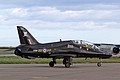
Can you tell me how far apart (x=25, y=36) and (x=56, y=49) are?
3.02m

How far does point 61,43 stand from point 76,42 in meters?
1.29

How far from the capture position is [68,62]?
1373 inches

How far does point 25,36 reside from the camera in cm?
3644

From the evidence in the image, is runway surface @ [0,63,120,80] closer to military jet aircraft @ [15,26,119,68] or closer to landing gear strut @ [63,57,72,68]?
landing gear strut @ [63,57,72,68]

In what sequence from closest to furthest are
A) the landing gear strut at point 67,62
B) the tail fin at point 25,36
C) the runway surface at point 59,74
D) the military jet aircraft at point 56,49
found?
the runway surface at point 59,74 < the landing gear strut at point 67,62 < the military jet aircraft at point 56,49 < the tail fin at point 25,36

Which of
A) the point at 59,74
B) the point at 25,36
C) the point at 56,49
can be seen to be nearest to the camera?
the point at 59,74

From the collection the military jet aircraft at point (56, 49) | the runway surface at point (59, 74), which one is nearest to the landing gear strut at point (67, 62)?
the military jet aircraft at point (56, 49)

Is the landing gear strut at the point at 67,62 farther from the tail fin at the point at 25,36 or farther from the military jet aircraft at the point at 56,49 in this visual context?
the tail fin at the point at 25,36

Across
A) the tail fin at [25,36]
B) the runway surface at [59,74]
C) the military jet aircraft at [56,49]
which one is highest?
the tail fin at [25,36]

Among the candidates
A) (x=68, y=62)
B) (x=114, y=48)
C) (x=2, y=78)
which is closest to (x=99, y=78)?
(x=2, y=78)

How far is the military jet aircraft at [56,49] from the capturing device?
114 feet

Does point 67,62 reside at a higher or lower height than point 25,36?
lower

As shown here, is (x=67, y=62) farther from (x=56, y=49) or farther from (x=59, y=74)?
(x=59, y=74)

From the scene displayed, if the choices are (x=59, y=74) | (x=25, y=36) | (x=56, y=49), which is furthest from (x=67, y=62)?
(x=59, y=74)
